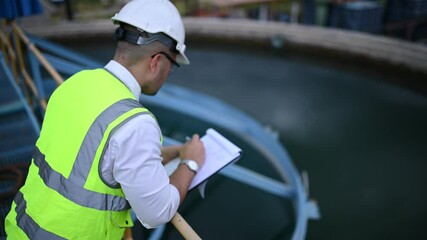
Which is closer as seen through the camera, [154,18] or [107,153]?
[107,153]

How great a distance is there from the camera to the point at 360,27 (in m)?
9.09

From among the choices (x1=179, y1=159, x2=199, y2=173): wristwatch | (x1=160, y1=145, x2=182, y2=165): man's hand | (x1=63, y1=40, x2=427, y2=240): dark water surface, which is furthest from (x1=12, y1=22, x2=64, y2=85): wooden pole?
(x1=63, y1=40, x2=427, y2=240): dark water surface

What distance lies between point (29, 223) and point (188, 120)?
5.79 m

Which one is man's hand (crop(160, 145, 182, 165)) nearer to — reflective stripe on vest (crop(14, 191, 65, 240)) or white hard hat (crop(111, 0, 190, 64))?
white hard hat (crop(111, 0, 190, 64))

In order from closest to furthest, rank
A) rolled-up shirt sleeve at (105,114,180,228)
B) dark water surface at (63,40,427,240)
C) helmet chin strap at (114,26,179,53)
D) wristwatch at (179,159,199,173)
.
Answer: rolled-up shirt sleeve at (105,114,180,228)
helmet chin strap at (114,26,179,53)
wristwatch at (179,159,199,173)
dark water surface at (63,40,427,240)

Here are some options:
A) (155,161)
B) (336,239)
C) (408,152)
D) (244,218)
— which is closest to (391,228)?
(336,239)

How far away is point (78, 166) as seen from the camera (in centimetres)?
120

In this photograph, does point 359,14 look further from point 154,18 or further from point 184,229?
point 184,229

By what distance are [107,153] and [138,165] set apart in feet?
0.38

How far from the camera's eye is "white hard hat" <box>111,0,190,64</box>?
1.39 metres

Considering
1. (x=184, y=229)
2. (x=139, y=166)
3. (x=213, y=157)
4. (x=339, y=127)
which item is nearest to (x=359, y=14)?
(x=339, y=127)

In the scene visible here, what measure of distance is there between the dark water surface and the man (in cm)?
470

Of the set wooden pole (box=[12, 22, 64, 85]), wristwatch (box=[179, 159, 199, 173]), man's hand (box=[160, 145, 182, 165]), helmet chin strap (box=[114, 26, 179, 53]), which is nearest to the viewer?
helmet chin strap (box=[114, 26, 179, 53])

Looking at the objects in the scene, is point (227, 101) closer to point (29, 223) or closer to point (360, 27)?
point (360, 27)
